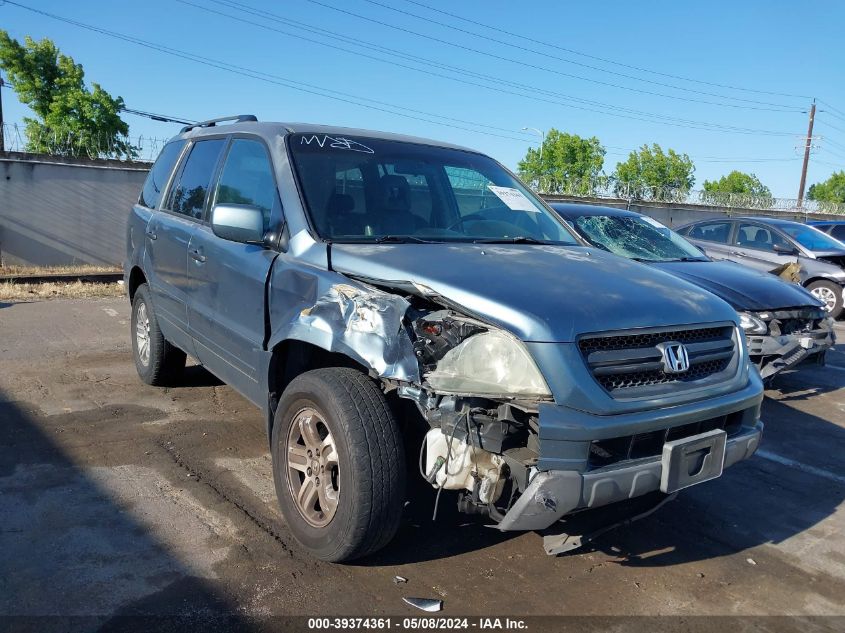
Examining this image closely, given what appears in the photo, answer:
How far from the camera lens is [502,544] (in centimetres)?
357

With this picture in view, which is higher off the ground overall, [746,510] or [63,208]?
[63,208]

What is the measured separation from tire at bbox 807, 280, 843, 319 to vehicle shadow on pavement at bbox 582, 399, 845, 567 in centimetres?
720

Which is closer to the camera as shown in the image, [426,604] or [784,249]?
[426,604]

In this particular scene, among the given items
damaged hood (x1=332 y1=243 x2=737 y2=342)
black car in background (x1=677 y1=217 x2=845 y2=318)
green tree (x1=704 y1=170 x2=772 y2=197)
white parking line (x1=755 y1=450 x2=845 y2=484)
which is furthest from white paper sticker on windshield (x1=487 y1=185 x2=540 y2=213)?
green tree (x1=704 y1=170 x2=772 y2=197)

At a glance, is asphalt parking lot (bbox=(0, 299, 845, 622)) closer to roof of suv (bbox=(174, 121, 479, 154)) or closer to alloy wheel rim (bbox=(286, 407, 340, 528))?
alloy wheel rim (bbox=(286, 407, 340, 528))

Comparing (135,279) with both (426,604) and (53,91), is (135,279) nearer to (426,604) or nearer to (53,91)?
(426,604)


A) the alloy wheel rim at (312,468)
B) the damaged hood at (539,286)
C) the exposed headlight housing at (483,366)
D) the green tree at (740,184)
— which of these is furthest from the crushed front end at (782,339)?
the green tree at (740,184)

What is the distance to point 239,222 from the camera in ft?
11.6

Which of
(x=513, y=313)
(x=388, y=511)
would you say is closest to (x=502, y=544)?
(x=388, y=511)

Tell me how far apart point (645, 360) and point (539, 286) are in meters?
0.54

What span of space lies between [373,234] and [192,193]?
6.02ft

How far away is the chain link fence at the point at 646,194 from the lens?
25188mm

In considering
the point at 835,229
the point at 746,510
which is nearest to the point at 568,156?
the point at 835,229

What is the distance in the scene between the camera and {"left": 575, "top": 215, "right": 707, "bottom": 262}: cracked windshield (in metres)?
7.34
